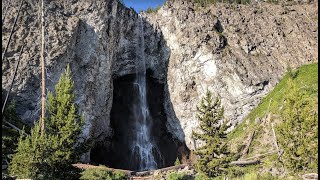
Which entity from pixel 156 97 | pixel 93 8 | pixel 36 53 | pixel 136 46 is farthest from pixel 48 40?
pixel 156 97

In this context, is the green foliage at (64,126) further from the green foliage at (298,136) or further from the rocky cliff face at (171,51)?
the green foliage at (298,136)

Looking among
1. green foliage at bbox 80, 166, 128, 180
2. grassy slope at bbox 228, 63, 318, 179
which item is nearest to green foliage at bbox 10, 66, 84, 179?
green foliage at bbox 80, 166, 128, 180

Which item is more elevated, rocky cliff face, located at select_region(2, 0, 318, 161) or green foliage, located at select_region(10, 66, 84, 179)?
rocky cliff face, located at select_region(2, 0, 318, 161)

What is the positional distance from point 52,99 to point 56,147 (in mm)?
3577

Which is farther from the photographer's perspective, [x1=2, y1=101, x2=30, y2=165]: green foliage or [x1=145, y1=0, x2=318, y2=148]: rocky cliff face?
[x1=145, y1=0, x2=318, y2=148]: rocky cliff face

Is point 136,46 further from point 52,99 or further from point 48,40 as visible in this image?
point 52,99

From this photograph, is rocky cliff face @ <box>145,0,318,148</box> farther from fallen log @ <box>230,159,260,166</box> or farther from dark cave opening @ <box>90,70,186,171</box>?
fallen log @ <box>230,159,260,166</box>

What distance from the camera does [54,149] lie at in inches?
843

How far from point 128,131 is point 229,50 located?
699 inches

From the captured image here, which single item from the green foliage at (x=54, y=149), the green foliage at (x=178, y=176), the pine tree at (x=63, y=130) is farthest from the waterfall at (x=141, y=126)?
the green foliage at (x=54, y=149)

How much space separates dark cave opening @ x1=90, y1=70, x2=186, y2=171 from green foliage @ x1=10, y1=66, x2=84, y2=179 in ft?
71.4

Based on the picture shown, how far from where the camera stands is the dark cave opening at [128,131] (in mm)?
45812

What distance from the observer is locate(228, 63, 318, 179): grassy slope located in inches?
1410

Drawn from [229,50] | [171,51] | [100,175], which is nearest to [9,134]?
Result: [100,175]
